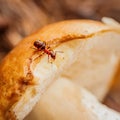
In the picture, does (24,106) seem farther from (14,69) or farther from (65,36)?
(65,36)

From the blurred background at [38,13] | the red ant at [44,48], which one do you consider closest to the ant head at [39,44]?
the red ant at [44,48]

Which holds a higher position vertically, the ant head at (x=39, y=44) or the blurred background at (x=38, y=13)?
the blurred background at (x=38, y=13)

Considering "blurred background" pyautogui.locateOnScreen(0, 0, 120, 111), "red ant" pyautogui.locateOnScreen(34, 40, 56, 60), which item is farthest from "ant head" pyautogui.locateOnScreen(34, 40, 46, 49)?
"blurred background" pyautogui.locateOnScreen(0, 0, 120, 111)

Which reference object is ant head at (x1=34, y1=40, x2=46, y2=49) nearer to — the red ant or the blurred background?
the red ant

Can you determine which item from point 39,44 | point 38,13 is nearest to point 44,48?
point 39,44

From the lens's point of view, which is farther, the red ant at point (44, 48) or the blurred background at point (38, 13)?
the blurred background at point (38, 13)

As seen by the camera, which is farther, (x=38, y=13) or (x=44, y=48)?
(x=38, y=13)

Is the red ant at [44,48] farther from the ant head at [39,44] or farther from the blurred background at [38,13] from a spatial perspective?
the blurred background at [38,13]

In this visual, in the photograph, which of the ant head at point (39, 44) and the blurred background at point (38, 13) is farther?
the blurred background at point (38, 13)

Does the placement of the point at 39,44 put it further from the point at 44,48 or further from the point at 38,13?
the point at 38,13

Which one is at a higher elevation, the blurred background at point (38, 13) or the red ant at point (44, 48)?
the blurred background at point (38, 13)
